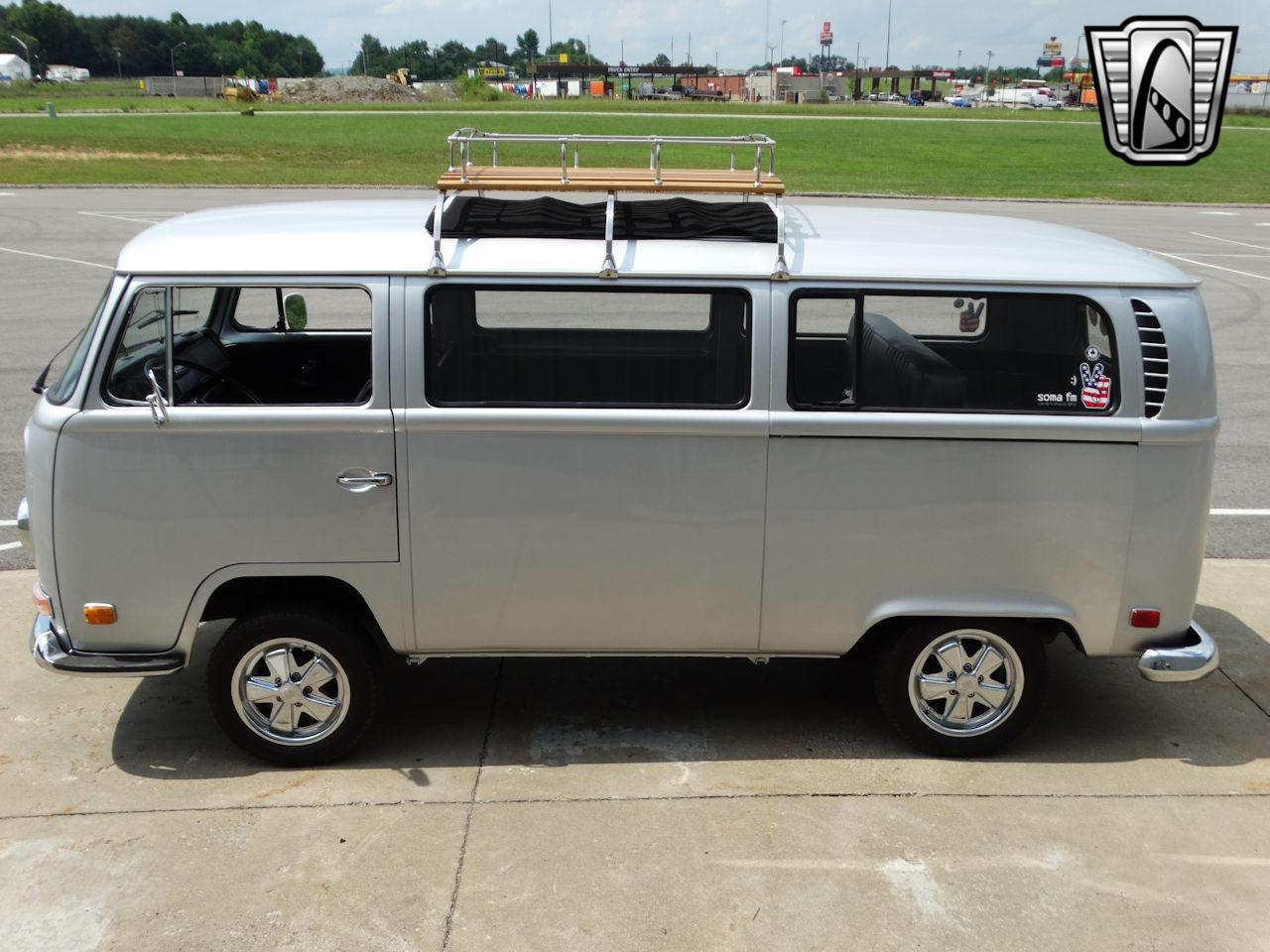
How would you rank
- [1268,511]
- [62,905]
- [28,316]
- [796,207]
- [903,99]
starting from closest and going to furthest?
[62,905], [796,207], [1268,511], [28,316], [903,99]

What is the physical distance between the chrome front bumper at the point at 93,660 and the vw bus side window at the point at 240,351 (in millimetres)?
1003

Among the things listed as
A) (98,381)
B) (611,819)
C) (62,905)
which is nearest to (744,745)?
(611,819)

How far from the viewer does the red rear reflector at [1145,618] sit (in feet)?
15.2

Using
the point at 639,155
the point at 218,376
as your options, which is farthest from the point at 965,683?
the point at 639,155

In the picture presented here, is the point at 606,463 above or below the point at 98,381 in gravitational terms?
below

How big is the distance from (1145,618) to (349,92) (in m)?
93.1

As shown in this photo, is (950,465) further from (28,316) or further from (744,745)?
(28,316)

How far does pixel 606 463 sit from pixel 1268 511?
5.56 meters

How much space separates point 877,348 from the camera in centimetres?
455

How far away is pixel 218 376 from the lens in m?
4.63

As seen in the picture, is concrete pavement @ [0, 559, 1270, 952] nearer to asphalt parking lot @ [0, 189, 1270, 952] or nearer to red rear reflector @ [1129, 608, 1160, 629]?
asphalt parking lot @ [0, 189, 1270, 952]

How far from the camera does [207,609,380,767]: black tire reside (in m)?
4.62

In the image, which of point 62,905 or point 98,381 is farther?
point 98,381

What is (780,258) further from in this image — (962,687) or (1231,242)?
(1231,242)
